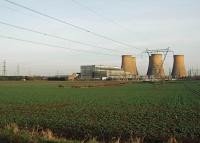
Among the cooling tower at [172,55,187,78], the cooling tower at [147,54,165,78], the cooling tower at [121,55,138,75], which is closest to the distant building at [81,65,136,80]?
the cooling tower at [121,55,138,75]

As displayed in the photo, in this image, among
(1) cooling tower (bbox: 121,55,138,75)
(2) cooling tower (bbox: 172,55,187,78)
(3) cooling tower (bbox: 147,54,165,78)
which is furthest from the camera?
(1) cooling tower (bbox: 121,55,138,75)

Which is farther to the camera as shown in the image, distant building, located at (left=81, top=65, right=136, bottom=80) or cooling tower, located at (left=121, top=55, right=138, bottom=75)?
distant building, located at (left=81, top=65, right=136, bottom=80)

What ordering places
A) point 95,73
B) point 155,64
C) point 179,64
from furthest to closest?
point 95,73
point 179,64
point 155,64

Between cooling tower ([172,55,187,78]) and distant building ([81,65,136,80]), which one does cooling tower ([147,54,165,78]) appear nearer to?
cooling tower ([172,55,187,78])

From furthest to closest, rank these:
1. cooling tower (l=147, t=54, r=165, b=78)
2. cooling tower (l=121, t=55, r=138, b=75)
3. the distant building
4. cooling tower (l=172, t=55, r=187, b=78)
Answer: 1. the distant building
2. cooling tower (l=121, t=55, r=138, b=75)
3. cooling tower (l=172, t=55, r=187, b=78)
4. cooling tower (l=147, t=54, r=165, b=78)

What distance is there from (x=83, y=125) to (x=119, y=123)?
1569mm

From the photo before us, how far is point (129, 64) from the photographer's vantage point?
9425cm

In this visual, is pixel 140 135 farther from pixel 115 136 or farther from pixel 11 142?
pixel 11 142

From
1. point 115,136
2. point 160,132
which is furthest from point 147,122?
point 115,136

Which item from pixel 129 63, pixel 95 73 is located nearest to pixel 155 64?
pixel 129 63

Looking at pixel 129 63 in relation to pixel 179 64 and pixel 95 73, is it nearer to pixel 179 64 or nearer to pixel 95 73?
pixel 179 64

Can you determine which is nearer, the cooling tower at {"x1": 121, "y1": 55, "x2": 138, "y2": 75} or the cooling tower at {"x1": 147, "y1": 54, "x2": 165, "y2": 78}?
the cooling tower at {"x1": 147, "y1": 54, "x2": 165, "y2": 78}

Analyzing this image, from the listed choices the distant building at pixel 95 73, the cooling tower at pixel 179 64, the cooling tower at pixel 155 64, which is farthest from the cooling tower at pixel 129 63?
the distant building at pixel 95 73

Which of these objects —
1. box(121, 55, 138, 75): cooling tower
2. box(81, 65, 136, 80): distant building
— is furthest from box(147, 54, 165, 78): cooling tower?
box(81, 65, 136, 80): distant building
